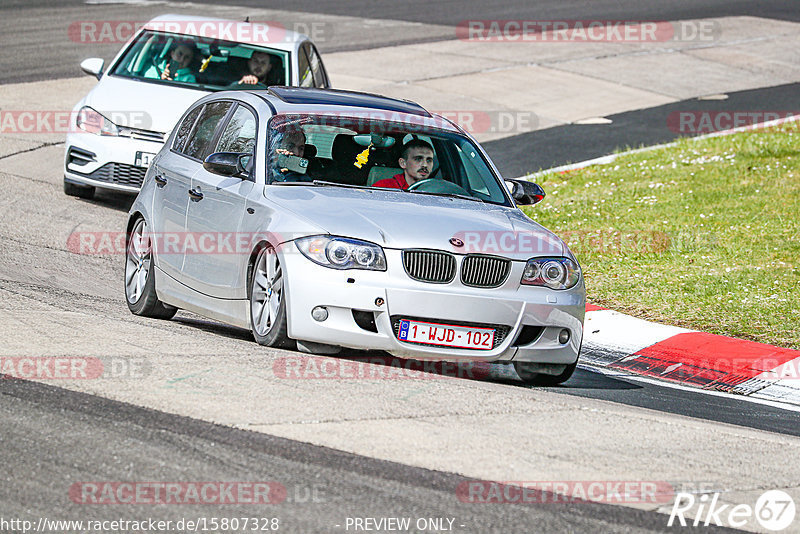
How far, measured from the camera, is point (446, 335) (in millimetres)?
7672

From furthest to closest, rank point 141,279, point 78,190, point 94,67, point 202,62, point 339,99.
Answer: point 94,67, point 202,62, point 78,190, point 141,279, point 339,99

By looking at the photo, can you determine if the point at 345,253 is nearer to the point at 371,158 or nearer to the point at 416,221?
the point at 416,221

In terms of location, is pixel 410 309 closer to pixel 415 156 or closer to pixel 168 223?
pixel 415 156

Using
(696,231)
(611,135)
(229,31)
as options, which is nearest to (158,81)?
(229,31)

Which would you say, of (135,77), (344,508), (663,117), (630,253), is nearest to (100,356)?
(344,508)

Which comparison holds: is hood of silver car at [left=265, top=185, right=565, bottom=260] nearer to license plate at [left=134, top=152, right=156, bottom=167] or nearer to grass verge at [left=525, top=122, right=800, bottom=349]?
grass verge at [left=525, top=122, right=800, bottom=349]

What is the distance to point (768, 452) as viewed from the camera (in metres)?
6.52

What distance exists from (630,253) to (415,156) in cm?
430

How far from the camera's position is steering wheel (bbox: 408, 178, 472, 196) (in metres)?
8.83

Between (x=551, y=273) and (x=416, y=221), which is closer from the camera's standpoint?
(x=416, y=221)

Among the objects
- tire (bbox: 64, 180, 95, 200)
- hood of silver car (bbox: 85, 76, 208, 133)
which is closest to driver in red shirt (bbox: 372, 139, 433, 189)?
hood of silver car (bbox: 85, 76, 208, 133)

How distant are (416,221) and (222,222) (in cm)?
139

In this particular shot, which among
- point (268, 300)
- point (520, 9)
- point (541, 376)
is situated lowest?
point (541, 376)

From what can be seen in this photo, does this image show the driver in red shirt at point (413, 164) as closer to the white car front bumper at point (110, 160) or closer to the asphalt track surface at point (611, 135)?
the white car front bumper at point (110, 160)
